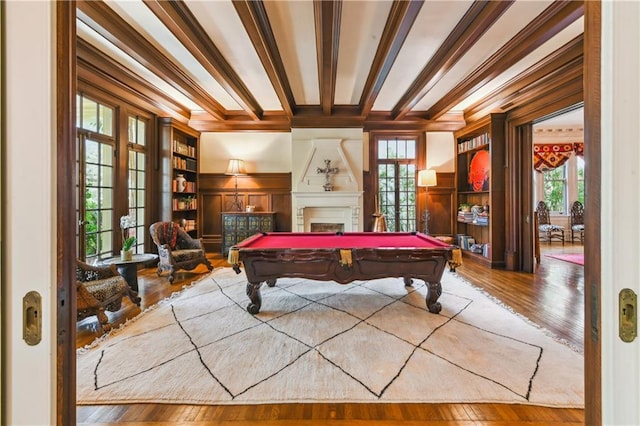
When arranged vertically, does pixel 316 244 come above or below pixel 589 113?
below

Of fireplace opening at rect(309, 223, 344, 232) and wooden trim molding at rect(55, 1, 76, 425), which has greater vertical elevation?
wooden trim molding at rect(55, 1, 76, 425)

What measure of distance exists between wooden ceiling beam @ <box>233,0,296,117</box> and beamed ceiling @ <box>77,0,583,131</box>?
0.01 metres

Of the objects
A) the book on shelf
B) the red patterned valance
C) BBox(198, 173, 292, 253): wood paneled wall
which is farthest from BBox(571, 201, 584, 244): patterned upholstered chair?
BBox(198, 173, 292, 253): wood paneled wall

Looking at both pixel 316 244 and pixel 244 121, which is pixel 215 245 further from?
pixel 316 244

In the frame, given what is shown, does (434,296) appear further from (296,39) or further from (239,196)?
(239,196)

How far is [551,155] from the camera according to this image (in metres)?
7.96

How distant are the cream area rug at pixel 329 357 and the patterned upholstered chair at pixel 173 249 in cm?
111

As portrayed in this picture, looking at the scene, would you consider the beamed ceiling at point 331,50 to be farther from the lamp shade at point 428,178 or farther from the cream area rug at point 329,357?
the cream area rug at point 329,357

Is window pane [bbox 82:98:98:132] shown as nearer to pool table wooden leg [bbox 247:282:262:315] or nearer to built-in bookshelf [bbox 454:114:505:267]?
pool table wooden leg [bbox 247:282:262:315]

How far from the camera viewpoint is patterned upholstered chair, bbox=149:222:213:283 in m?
4.30
